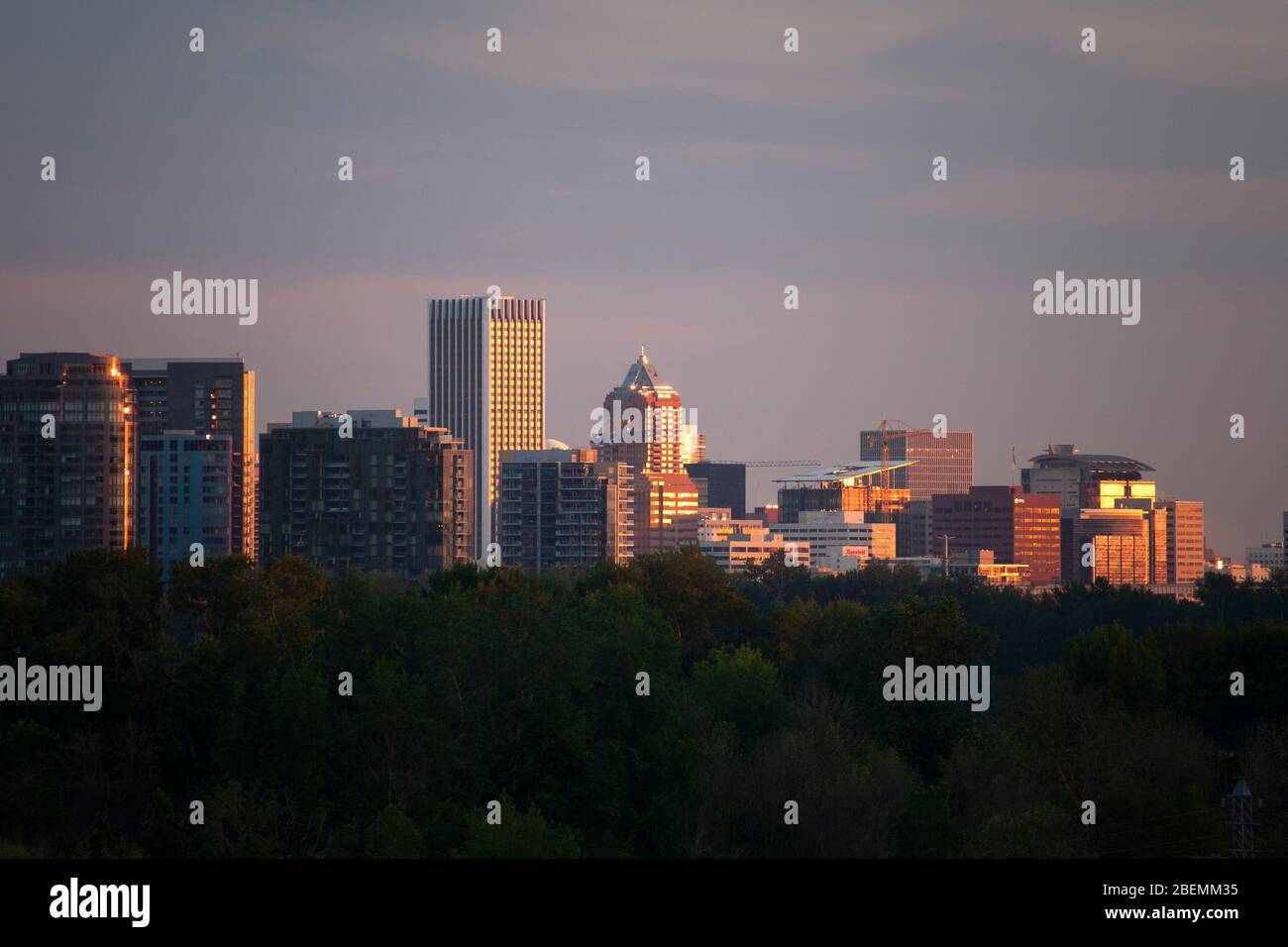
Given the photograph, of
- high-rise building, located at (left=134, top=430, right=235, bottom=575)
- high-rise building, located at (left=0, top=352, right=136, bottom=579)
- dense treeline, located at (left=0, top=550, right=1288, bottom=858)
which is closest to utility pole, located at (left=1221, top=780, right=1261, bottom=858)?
dense treeline, located at (left=0, top=550, right=1288, bottom=858)

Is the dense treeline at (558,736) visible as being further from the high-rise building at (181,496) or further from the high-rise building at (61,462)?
the high-rise building at (181,496)

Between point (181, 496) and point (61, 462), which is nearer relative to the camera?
point (61, 462)

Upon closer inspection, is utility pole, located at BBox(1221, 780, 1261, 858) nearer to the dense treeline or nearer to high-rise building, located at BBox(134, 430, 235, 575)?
the dense treeline

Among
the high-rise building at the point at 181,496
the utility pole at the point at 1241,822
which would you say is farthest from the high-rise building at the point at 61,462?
the utility pole at the point at 1241,822

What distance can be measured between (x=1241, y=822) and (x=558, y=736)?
Result: 18201mm

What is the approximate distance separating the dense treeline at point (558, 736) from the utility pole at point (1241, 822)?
76cm

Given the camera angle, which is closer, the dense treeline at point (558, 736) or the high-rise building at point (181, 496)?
the dense treeline at point (558, 736)

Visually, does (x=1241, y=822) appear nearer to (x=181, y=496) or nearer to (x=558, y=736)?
(x=558, y=736)

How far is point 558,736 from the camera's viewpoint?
55156mm

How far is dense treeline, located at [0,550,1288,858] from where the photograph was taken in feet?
170

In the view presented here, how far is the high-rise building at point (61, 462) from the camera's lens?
170375 mm

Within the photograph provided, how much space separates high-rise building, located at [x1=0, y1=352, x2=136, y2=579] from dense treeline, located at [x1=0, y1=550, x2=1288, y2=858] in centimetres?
9736

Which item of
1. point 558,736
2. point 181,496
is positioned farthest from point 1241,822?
point 181,496
